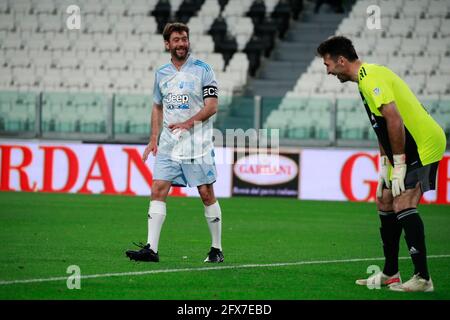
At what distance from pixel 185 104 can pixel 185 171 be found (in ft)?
2.11

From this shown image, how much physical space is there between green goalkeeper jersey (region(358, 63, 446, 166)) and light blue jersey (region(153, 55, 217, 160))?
221cm

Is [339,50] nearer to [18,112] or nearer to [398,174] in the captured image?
[398,174]

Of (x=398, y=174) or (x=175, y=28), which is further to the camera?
(x=175, y=28)

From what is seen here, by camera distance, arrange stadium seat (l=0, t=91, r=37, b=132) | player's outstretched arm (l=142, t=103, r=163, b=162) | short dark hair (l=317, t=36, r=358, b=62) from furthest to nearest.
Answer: stadium seat (l=0, t=91, r=37, b=132) < player's outstretched arm (l=142, t=103, r=163, b=162) < short dark hair (l=317, t=36, r=358, b=62)

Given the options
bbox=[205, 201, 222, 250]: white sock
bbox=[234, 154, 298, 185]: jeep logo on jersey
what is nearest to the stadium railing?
bbox=[234, 154, 298, 185]: jeep logo on jersey

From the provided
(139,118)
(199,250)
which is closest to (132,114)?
(139,118)

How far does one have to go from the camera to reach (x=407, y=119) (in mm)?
8156

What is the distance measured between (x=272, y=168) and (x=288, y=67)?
6.25 metres

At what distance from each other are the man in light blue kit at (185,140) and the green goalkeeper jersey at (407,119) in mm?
2141

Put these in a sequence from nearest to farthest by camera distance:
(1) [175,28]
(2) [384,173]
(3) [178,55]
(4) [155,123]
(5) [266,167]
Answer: (2) [384,173] → (1) [175,28] → (3) [178,55] → (4) [155,123] → (5) [266,167]

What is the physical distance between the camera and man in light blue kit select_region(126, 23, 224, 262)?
9.86 meters

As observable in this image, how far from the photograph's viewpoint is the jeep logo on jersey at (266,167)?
68.2 ft

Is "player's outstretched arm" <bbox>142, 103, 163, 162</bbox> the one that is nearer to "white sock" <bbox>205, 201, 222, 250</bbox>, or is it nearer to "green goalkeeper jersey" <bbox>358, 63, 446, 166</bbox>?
"white sock" <bbox>205, 201, 222, 250</bbox>
